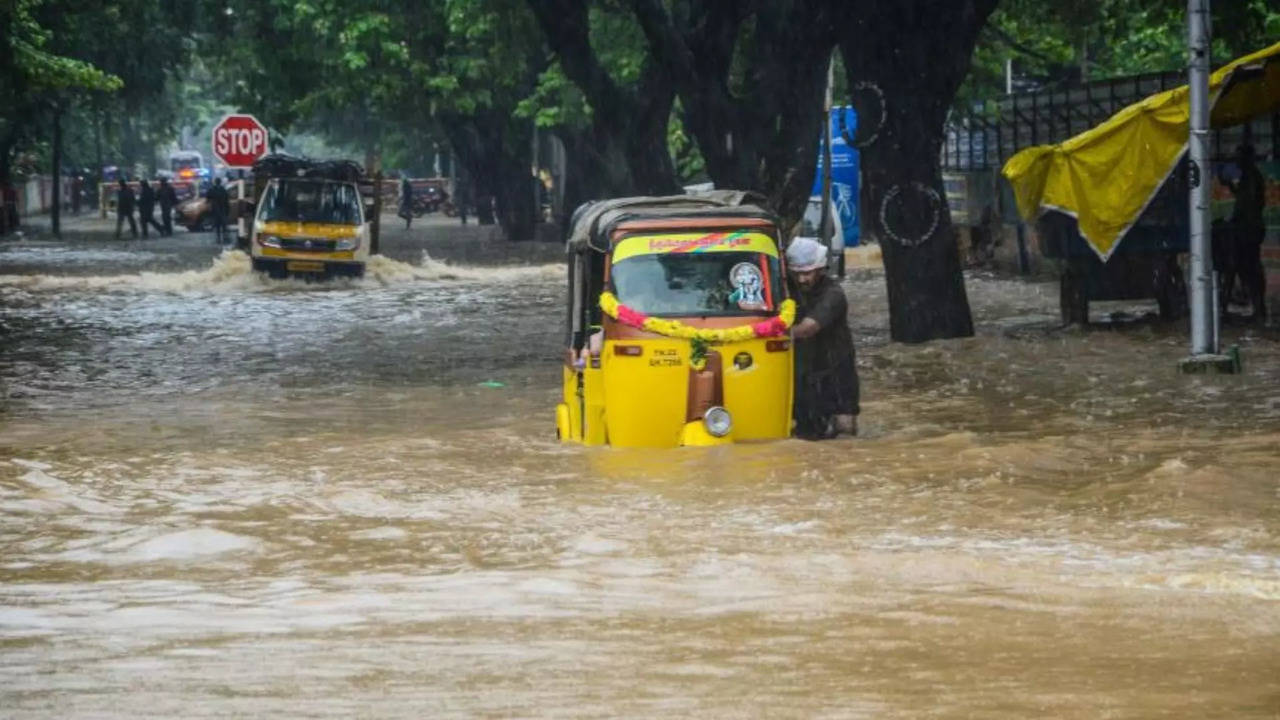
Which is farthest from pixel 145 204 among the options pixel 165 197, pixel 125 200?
pixel 165 197

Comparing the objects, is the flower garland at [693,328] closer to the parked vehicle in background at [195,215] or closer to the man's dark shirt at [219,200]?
the man's dark shirt at [219,200]

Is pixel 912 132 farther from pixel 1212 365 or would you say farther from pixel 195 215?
pixel 195 215

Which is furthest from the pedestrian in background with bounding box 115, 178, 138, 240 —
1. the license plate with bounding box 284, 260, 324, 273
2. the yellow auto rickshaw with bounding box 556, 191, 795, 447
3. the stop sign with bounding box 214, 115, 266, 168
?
the yellow auto rickshaw with bounding box 556, 191, 795, 447

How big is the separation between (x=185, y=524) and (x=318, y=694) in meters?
4.52

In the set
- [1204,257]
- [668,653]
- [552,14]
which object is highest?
[552,14]

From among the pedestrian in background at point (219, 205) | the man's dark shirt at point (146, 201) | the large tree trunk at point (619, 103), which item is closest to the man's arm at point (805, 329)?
the large tree trunk at point (619, 103)

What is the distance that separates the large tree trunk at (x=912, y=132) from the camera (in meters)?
21.0

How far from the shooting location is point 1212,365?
1816cm

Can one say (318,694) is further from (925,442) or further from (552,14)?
(552,14)

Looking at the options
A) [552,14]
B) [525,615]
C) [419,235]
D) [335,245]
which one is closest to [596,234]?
[525,615]

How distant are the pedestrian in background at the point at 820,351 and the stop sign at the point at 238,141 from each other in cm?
2884

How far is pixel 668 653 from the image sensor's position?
8.15 metres

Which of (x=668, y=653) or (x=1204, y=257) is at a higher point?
(x=1204, y=257)

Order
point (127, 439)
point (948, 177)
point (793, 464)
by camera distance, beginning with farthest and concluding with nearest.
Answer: point (948, 177), point (127, 439), point (793, 464)
